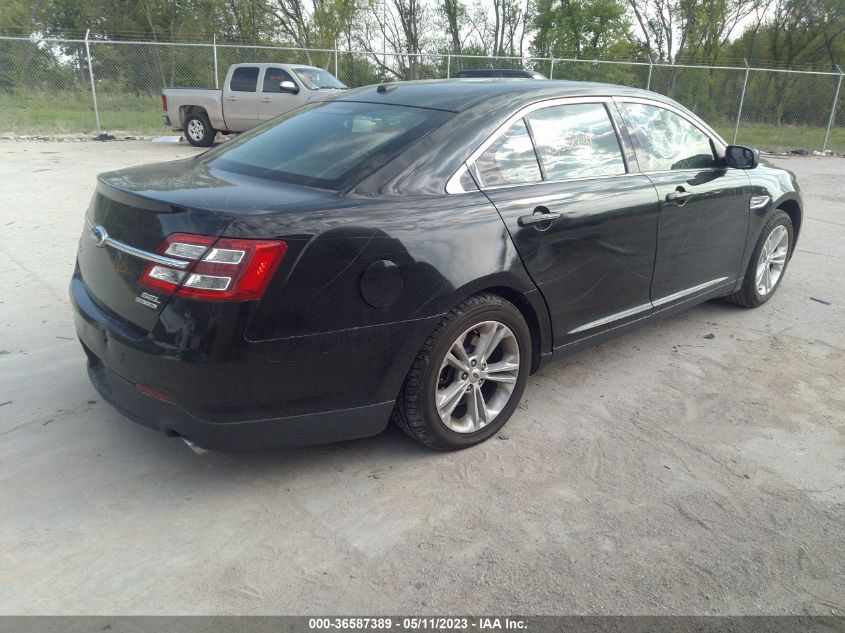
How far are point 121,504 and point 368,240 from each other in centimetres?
148

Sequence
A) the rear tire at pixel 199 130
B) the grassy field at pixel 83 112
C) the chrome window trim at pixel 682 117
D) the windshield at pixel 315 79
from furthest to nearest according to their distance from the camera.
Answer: the grassy field at pixel 83 112 < the rear tire at pixel 199 130 < the windshield at pixel 315 79 < the chrome window trim at pixel 682 117

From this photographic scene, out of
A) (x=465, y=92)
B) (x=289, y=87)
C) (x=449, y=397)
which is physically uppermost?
(x=465, y=92)

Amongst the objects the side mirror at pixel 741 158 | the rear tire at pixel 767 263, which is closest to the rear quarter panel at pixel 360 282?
the side mirror at pixel 741 158

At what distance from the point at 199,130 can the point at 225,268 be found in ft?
47.5

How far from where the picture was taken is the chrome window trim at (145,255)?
2.57 metres

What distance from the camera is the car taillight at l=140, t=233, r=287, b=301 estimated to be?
8.29ft

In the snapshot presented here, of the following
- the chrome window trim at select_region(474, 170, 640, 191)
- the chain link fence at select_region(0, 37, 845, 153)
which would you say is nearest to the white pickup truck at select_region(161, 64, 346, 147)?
the chain link fence at select_region(0, 37, 845, 153)

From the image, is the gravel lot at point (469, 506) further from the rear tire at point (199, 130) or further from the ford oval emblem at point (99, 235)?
the rear tire at point (199, 130)

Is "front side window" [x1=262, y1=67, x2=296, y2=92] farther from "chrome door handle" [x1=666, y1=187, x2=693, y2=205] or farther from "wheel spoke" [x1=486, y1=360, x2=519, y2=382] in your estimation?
"wheel spoke" [x1=486, y1=360, x2=519, y2=382]

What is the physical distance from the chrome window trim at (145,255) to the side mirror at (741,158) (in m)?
3.75

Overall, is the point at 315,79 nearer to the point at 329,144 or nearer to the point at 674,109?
the point at 674,109

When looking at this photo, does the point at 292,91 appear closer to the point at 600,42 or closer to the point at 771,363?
the point at 771,363

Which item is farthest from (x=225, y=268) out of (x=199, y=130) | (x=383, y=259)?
(x=199, y=130)

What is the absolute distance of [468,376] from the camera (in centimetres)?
326
